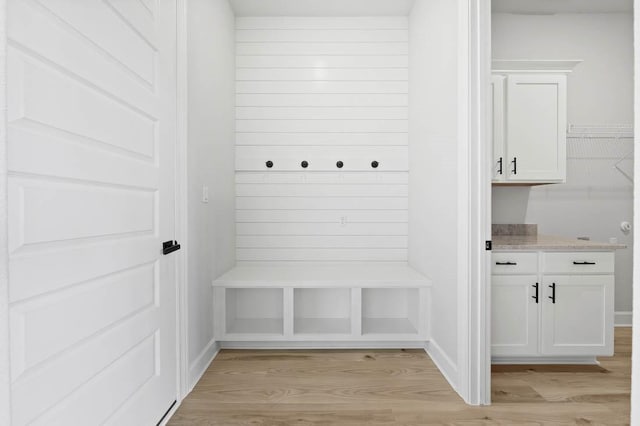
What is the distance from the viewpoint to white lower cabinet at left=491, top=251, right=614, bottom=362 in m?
2.43

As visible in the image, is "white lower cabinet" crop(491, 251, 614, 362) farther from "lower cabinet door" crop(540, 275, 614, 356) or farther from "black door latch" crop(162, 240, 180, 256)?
"black door latch" crop(162, 240, 180, 256)

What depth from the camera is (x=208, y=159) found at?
250 cm

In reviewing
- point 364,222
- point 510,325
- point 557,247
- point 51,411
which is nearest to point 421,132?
point 364,222

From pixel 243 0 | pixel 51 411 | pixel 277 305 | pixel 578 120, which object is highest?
pixel 243 0

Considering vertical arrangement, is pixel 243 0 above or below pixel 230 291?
above

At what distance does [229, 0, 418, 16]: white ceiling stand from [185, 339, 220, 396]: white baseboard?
2.77 metres

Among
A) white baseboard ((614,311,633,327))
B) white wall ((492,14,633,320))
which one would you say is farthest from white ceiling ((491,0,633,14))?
white baseboard ((614,311,633,327))

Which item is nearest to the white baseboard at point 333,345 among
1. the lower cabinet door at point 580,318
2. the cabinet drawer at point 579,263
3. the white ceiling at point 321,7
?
the lower cabinet door at point 580,318

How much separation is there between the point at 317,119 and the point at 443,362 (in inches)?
87.3

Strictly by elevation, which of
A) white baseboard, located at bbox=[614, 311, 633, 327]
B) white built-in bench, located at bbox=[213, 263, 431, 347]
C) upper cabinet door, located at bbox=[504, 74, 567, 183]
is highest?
upper cabinet door, located at bbox=[504, 74, 567, 183]

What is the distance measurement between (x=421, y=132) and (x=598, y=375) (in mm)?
2064

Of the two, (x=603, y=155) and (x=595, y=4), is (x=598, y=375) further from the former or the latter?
(x=595, y=4)

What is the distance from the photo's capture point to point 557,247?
2.41 m

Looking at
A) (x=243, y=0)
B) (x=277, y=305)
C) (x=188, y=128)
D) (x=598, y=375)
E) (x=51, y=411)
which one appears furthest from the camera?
(x=277, y=305)
